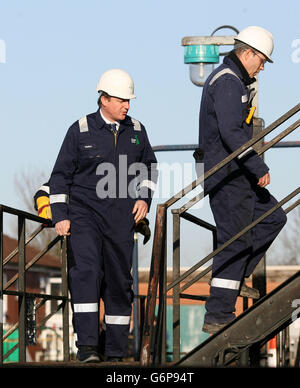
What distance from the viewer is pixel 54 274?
4716 centimetres

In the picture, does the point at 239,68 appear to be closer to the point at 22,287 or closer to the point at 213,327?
the point at 213,327

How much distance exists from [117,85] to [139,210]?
0.96 m

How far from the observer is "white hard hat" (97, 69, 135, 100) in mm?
7555

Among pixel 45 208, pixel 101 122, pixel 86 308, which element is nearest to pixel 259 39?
pixel 101 122

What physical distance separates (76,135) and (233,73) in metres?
1.28

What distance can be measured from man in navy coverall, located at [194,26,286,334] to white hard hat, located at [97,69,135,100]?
0.59 meters

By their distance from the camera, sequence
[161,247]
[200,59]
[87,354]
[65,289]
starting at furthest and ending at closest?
[200,59] → [65,289] → [87,354] → [161,247]

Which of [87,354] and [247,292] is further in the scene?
[247,292]

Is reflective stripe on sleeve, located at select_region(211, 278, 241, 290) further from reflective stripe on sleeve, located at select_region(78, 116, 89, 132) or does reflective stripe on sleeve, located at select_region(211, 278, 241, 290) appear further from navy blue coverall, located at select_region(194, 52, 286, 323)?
reflective stripe on sleeve, located at select_region(78, 116, 89, 132)

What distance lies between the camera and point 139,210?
7.67 m

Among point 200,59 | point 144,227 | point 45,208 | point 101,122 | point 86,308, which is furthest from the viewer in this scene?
point 200,59

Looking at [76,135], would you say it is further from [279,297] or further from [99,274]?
[279,297]

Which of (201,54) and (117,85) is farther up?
(201,54)
